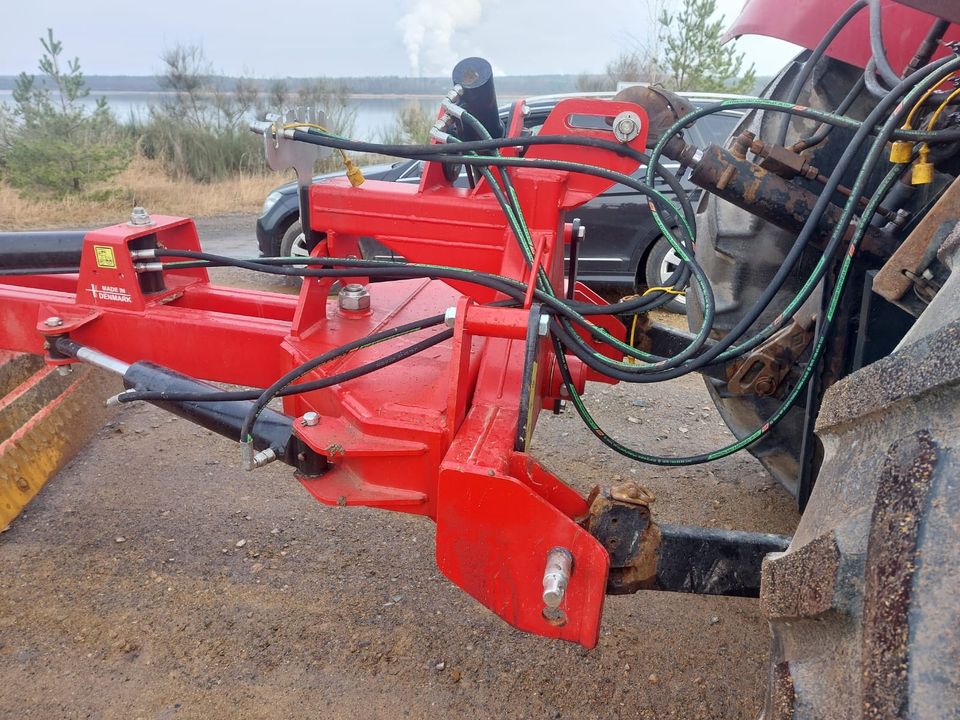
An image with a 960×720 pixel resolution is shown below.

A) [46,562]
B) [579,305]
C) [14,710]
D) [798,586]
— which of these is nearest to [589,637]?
[798,586]

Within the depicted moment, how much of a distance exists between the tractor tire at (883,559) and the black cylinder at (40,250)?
213cm

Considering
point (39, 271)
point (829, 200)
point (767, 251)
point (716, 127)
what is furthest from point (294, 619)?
point (716, 127)

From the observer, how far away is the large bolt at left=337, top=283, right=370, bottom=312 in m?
2.26

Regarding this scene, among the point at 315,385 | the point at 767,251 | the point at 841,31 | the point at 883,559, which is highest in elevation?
the point at 841,31

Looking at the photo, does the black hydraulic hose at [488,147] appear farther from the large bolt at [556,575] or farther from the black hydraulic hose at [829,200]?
the large bolt at [556,575]

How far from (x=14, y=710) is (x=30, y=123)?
12844mm

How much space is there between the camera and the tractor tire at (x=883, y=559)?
0.82m

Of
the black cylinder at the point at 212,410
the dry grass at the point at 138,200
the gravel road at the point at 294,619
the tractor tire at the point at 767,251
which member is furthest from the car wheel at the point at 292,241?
the dry grass at the point at 138,200

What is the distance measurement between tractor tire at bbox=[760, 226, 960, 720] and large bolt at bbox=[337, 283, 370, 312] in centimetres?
147

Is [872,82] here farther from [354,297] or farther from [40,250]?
[40,250]

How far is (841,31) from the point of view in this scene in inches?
76.8

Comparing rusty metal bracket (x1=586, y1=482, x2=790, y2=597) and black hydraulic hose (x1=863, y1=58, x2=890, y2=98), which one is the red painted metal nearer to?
black hydraulic hose (x1=863, y1=58, x2=890, y2=98)

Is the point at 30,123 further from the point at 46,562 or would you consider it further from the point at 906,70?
the point at 906,70

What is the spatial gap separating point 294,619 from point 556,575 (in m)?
1.30
